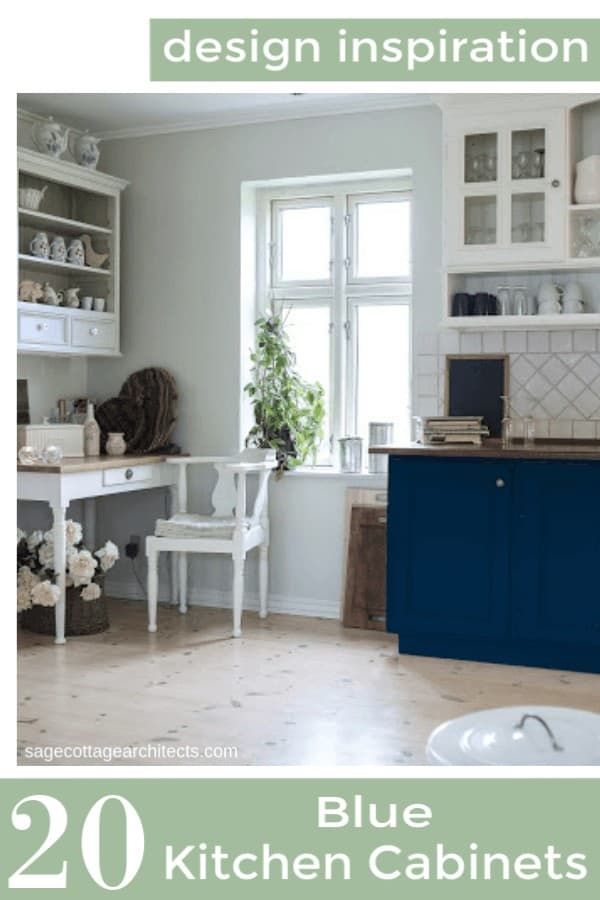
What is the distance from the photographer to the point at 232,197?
5305 mm

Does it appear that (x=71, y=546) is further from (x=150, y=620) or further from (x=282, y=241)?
(x=282, y=241)

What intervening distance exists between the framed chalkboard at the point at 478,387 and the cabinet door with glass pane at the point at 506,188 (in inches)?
19.9

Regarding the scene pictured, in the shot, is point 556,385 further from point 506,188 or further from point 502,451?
point 506,188

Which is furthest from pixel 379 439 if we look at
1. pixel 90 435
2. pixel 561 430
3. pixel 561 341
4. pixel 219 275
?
pixel 90 435

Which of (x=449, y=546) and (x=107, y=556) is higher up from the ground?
(x=449, y=546)

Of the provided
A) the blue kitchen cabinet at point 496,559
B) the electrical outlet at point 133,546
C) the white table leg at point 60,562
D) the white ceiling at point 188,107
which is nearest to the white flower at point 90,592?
the white table leg at point 60,562

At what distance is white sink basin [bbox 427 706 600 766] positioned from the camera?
1.74 m

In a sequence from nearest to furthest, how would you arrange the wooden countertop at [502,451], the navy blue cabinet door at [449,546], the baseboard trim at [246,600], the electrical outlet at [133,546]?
the wooden countertop at [502,451], the navy blue cabinet door at [449,546], the baseboard trim at [246,600], the electrical outlet at [133,546]

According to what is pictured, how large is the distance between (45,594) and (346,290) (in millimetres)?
2114

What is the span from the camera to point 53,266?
5168 mm

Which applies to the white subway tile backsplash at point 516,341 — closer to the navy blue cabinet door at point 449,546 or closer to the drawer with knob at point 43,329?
the navy blue cabinet door at point 449,546

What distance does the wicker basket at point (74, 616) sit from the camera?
4.71 metres

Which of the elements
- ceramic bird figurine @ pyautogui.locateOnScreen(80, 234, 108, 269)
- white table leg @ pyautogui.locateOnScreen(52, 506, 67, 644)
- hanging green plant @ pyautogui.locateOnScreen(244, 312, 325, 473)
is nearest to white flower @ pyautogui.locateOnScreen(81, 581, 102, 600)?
white table leg @ pyautogui.locateOnScreen(52, 506, 67, 644)
